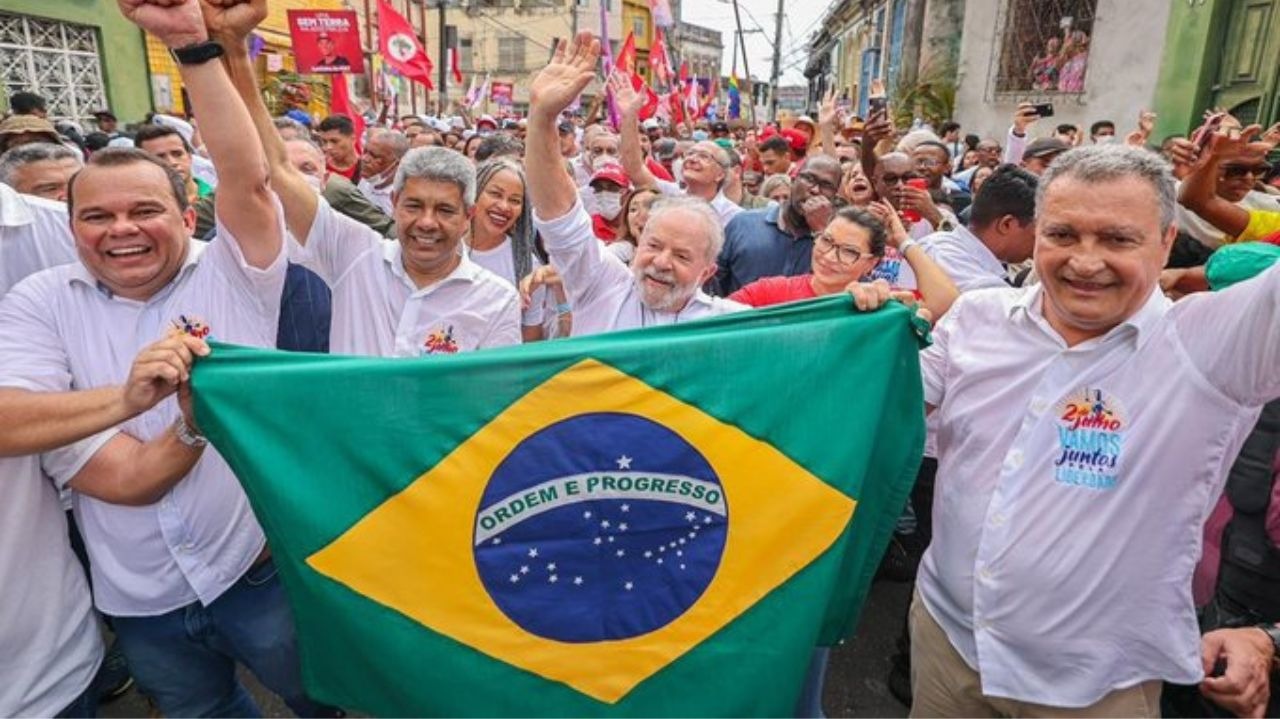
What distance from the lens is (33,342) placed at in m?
1.98

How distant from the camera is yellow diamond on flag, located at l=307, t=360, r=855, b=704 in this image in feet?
6.22

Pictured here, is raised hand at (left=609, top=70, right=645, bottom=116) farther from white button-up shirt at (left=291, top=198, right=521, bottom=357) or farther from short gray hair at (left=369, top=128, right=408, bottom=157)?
short gray hair at (left=369, top=128, right=408, bottom=157)

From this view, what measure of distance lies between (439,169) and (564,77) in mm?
570

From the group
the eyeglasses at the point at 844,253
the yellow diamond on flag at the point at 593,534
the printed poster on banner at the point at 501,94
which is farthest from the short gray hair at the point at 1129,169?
the printed poster on banner at the point at 501,94

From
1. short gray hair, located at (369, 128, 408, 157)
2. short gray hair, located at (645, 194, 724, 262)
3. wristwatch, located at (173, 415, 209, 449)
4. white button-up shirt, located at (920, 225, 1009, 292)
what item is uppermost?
short gray hair, located at (369, 128, 408, 157)

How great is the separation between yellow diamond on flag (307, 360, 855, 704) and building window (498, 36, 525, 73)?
54.2 meters

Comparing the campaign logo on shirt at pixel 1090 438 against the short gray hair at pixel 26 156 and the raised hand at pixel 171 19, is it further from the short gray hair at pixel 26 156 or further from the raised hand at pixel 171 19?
the short gray hair at pixel 26 156

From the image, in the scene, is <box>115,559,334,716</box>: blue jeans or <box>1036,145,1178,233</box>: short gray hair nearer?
<box>1036,145,1178,233</box>: short gray hair

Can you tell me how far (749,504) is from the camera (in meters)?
1.98

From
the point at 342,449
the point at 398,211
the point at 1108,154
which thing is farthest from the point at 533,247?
the point at 1108,154

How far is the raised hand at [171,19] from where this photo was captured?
2066mm

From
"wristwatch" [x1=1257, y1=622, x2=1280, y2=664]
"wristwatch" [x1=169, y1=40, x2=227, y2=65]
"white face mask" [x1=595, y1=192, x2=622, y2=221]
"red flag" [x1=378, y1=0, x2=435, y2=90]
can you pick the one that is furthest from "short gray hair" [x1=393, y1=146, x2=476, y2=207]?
"red flag" [x1=378, y1=0, x2=435, y2=90]

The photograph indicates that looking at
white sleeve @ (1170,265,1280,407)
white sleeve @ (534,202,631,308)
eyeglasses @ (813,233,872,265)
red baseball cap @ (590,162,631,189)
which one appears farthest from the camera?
red baseball cap @ (590,162,631,189)

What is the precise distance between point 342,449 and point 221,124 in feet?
3.25
